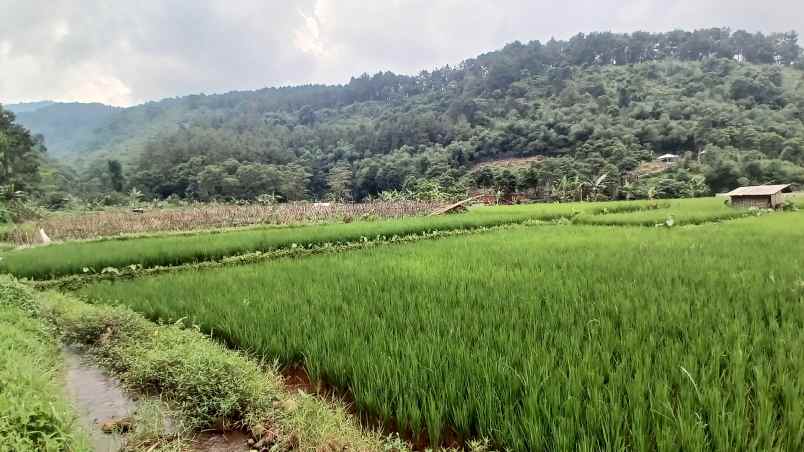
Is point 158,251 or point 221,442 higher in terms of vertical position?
point 158,251

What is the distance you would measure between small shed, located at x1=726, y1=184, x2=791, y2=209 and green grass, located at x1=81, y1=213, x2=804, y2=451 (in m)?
14.8

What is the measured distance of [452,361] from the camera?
9.09 feet

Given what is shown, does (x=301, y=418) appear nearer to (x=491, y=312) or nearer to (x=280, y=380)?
(x=280, y=380)

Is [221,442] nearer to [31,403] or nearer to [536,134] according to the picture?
[31,403]

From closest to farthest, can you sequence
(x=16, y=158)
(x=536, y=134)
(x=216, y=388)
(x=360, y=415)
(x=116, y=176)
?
(x=360, y=415), (x=216, y=388), (x=16, y=158), (x=116, y=176), (x=536, y=134)

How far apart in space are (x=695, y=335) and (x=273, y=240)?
33.3ft

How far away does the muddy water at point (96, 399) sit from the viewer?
2629 millimetres

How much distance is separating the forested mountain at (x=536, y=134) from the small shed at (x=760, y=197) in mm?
15188

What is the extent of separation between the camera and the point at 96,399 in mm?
3281

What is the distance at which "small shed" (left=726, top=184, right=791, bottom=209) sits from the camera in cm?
1752

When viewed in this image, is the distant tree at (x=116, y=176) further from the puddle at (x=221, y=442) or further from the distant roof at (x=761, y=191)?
Answer: the distant roof at (x=761, y=191)

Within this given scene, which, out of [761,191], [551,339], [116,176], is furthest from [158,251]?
[116,176]

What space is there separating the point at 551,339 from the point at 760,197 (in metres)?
20.6

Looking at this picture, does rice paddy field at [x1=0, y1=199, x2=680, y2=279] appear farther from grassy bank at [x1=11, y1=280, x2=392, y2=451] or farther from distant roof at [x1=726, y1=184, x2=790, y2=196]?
distant roof at [x1=726, y1=184, x2=790, y2=196]
